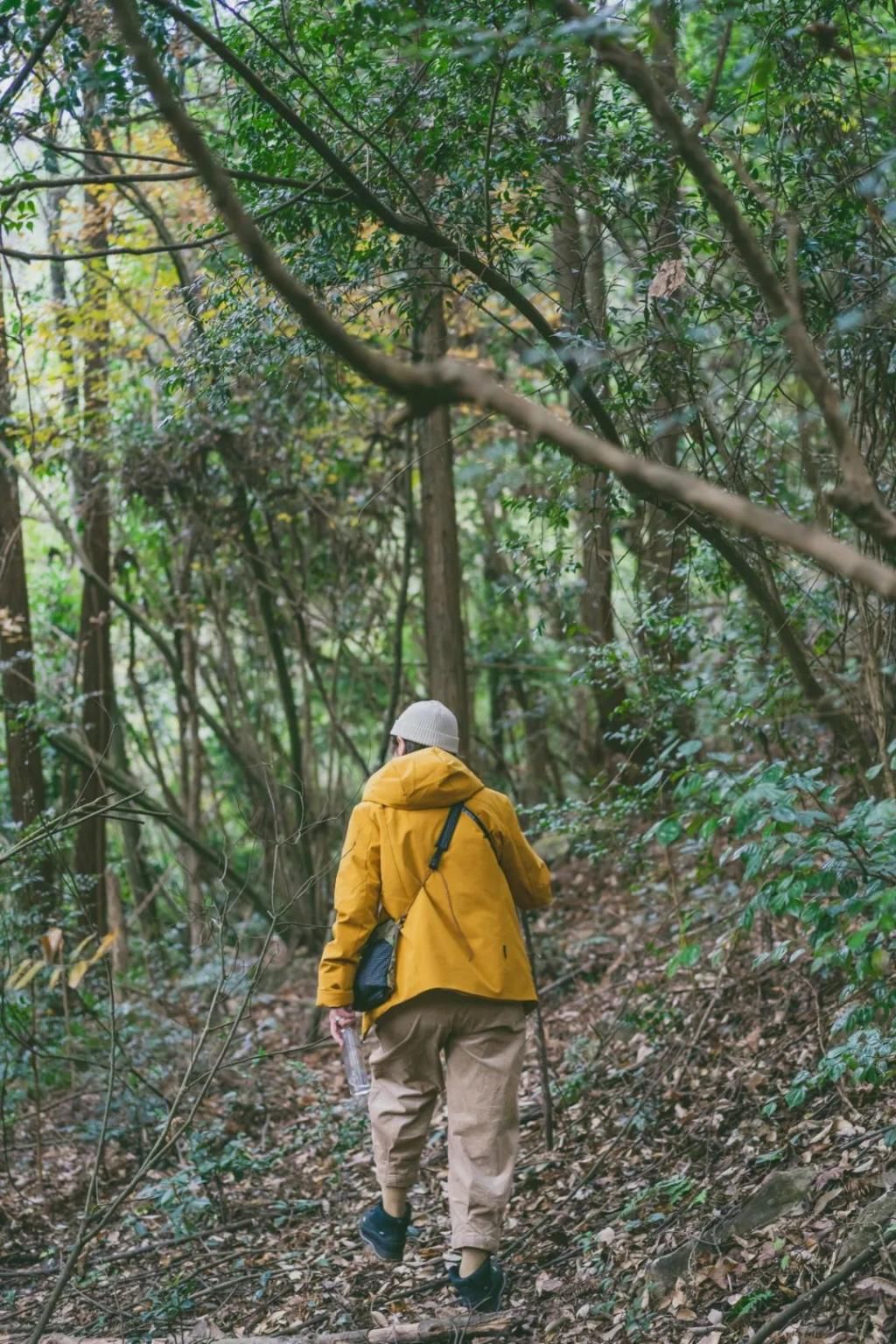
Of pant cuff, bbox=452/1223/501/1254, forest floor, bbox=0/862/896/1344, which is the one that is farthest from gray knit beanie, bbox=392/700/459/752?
forest floor, bbox=0/862/896/1344

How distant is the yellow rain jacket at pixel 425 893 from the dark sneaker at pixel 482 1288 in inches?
36.9

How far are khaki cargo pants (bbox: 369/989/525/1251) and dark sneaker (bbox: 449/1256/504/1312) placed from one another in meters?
0.10

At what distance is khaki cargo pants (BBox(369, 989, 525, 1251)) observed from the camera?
4355mm

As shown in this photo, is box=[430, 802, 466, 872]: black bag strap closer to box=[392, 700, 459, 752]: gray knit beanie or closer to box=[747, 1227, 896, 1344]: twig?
box=[392, 700, 459, 752]: gray knit beanie

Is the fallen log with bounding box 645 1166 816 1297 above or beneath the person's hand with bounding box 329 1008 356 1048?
beneath

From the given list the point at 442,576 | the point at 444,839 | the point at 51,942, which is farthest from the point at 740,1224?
the point at 442,576

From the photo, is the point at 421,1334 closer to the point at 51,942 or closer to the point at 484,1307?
the point at 484,1307

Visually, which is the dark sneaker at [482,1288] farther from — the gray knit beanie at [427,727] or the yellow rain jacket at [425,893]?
the gray knit beanie at [427,727]

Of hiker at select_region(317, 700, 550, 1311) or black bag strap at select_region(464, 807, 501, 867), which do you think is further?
black bag strap at select_region(464, 807, 501, 867)

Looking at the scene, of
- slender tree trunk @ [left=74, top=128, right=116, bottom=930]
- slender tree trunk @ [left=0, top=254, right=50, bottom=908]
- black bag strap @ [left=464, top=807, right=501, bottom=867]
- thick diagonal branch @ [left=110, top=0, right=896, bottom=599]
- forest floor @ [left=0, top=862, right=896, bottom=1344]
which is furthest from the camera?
slender tree trunk @ [left=74, top=128, right=116, bottom=930]

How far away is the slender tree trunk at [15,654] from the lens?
9.19m

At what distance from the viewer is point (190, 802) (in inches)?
537

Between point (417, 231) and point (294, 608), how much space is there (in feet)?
26.8

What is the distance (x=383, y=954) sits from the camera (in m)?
4.43
